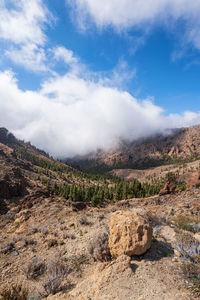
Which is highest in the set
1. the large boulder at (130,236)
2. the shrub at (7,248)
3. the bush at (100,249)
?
the large boulder at (130,236)

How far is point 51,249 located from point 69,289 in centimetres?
479

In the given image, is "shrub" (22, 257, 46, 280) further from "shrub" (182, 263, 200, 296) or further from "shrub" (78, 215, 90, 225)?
"shrub" (182, 263, 200, 296)

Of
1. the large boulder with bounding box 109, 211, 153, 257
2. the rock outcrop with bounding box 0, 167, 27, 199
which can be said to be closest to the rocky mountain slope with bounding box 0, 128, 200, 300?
the large boulder with bounding box 109, 211, 153, 257

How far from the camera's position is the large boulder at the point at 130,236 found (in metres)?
8.06

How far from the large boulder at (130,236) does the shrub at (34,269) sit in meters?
→ 4.50

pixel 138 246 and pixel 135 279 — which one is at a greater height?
pixel 138 246

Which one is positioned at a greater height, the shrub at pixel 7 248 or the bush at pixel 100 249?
the bush at pixel 100 249

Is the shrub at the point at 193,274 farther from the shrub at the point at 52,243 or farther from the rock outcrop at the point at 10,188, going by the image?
the rock outcrop at the point at 10,188

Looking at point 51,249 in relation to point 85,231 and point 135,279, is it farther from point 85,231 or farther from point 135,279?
point 135,279

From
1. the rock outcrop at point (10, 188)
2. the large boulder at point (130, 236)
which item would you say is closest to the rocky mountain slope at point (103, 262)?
the large boulder at point (130, 236)

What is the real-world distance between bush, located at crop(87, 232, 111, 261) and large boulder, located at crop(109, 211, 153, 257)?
683 millimetres

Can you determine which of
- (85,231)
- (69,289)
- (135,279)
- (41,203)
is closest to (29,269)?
(69,289)

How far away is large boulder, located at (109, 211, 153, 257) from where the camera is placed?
317 inches

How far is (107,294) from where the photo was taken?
5738 millimetres
